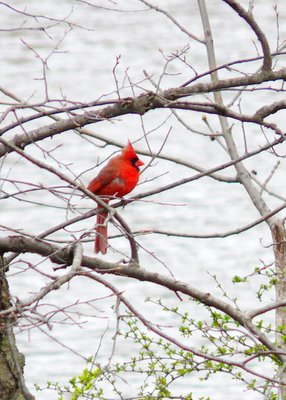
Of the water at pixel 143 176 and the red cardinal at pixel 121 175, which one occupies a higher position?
the water at pixel 143 176

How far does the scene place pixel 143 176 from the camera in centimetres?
778

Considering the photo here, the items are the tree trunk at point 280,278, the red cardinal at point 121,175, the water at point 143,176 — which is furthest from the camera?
the water at point 143,176

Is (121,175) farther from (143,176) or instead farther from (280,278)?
(143,176)

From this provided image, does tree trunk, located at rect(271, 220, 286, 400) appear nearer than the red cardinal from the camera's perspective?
Yes

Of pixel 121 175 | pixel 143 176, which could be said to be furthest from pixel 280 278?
pixel 143 176

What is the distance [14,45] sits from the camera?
451 inches

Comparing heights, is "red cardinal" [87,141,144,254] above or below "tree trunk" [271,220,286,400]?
above

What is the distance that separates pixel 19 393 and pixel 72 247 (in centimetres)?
47

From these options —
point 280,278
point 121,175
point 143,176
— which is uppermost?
point 143,176

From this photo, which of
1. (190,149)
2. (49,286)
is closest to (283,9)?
(190,149)

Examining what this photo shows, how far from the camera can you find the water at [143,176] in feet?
22.7

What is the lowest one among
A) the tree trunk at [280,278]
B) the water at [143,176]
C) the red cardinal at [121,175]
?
the tree trunk at [280,278]

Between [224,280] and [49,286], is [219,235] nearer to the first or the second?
[49,286]

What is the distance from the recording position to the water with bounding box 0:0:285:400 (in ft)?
22.7
